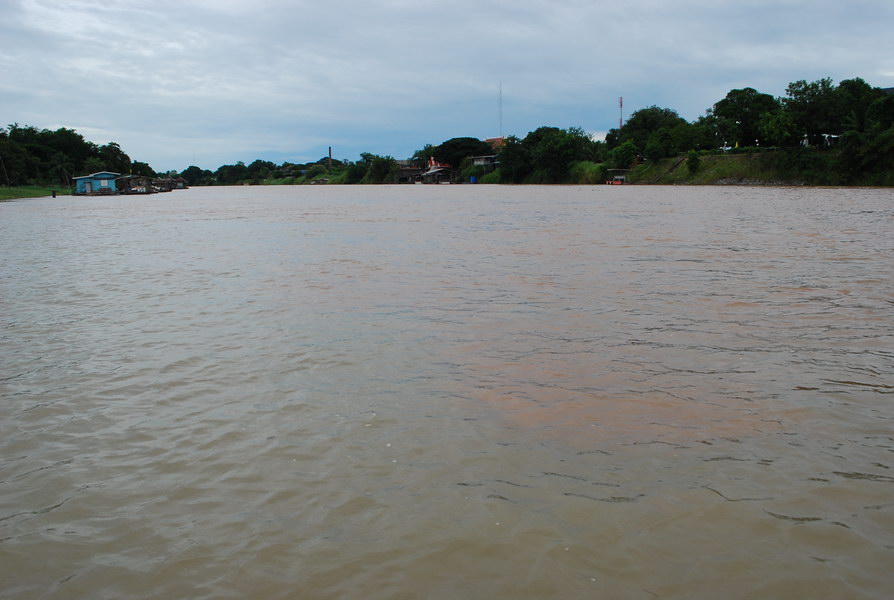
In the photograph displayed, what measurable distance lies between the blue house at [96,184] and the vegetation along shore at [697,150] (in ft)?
15.2

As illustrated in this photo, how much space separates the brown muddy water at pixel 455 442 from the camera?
2.95 m

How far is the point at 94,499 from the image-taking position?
3666 millimetres

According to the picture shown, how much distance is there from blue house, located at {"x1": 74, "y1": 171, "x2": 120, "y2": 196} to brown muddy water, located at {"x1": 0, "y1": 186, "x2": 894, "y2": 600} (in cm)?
8517

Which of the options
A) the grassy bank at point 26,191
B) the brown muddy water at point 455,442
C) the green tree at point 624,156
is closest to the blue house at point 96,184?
the grassy bank at point 26,191

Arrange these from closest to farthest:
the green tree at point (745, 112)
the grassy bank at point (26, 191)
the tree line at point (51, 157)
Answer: the grassy bank at point (26, 191) < the green tree at point (745, 112) < the tree line at point (51, 157)

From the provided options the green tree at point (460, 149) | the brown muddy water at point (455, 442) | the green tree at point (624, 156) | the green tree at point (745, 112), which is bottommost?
the brown muddy water at point (455, 442)

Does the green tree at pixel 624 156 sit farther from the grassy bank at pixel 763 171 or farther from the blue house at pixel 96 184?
the blue house at pixel 96 184

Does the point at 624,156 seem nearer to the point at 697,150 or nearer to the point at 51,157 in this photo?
the point at 697,150

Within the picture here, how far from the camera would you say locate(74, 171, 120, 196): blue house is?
273 ft

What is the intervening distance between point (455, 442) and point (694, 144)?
78295mm

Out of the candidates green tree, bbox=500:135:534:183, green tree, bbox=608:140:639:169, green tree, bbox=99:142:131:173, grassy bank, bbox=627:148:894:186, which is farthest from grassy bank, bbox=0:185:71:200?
grassy bank, bbox=627:148:894:186

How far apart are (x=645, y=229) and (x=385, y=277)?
1140cm

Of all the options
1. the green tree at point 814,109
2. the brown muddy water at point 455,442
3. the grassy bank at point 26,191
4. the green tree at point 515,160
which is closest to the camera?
the brown muddy water at point 455,442

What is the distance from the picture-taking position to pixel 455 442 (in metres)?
4.30
